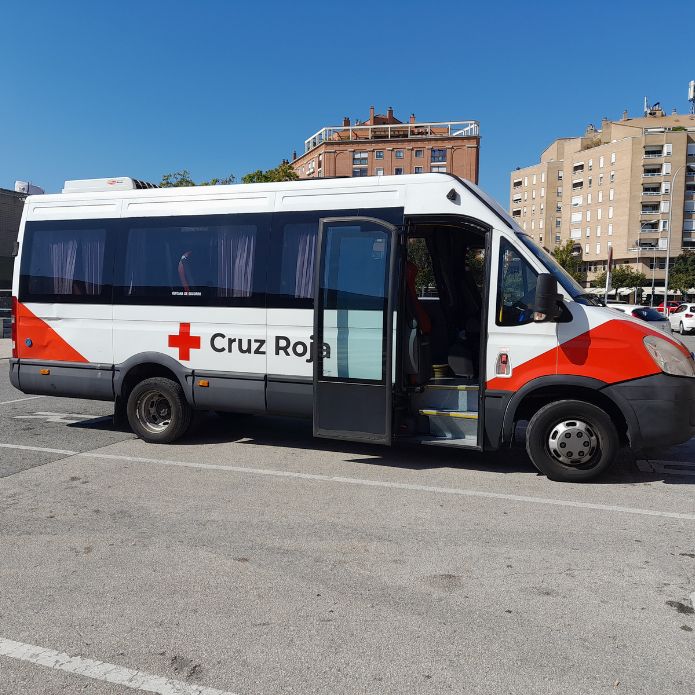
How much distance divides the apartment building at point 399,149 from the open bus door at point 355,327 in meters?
83.0

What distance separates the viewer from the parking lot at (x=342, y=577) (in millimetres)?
2818

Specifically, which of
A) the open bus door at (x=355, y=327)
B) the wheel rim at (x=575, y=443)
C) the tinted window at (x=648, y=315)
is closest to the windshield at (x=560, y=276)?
the wheel rim at (x=575, y=443)

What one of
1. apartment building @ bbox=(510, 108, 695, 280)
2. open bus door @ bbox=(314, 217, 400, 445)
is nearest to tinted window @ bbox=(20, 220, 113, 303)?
open bus door @ bbox=(314, 217, 400, 445)

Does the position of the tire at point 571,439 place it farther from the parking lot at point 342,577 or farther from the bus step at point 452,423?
the bus step at point 452,423

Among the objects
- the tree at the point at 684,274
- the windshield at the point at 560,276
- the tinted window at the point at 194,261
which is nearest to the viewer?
the windshield at the point at 560,276

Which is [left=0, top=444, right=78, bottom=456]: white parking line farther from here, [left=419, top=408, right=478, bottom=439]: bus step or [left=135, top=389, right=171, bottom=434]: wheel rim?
[left=419, top=408, right=478, bottom=439]: bus step

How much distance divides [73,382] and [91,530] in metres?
3.34

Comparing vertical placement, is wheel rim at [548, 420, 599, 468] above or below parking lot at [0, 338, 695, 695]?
above

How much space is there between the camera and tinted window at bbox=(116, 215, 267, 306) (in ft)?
21.8

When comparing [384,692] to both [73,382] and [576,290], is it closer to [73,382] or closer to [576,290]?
[576,290]

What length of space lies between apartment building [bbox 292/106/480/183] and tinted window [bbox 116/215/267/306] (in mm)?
82198

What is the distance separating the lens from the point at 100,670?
111 inches

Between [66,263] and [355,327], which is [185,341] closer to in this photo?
[66,263]

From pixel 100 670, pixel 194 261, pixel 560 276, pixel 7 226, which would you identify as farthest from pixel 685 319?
pixel 7 226
